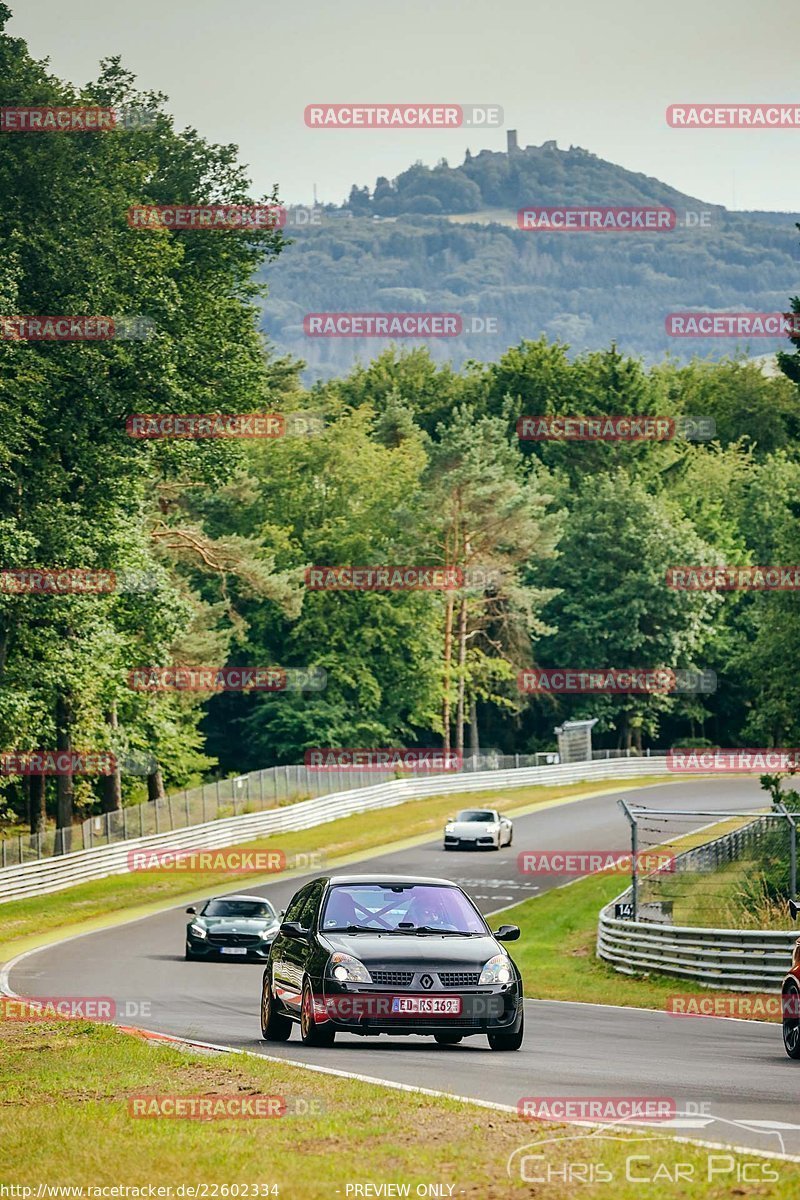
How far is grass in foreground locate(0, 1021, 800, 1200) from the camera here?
334 inches

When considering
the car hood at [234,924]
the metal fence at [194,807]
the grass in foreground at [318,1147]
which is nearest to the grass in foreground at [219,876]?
the metal fence at [194,807]

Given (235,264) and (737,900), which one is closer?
(737,900)

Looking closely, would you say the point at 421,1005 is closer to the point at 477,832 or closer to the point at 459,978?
the point at 459,978

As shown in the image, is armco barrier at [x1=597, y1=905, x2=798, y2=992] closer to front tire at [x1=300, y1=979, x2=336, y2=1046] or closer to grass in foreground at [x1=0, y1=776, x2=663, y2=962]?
front tire at [x1=300, y1=979, x2=336, y2=1046]

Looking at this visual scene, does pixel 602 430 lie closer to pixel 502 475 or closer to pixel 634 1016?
pixel 502 475

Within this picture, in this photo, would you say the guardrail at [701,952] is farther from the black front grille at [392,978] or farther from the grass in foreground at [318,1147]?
the grass in foreground at [318,1147]

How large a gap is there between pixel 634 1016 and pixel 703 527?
79972mm

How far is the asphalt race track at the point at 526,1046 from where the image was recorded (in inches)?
465

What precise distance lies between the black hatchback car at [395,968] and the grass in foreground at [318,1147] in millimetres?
2236

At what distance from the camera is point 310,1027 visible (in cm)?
1540

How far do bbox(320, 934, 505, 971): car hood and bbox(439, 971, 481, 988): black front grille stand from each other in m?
0.04

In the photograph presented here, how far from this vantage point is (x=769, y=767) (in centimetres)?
8112

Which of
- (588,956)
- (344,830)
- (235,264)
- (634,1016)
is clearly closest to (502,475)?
(344,830)

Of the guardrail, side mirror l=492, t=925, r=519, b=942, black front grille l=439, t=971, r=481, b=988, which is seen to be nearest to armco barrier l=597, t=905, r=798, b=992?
the guardrail
